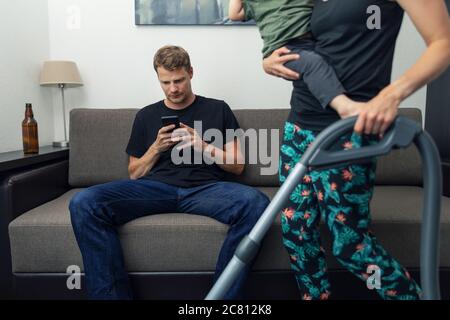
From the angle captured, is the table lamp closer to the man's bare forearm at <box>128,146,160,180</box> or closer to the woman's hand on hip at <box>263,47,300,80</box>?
the man's bare forearm at <box>128,146,160,180</box>

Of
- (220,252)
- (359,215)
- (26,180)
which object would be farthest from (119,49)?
(359,215)

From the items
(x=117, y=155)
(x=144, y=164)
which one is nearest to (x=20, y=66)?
(x=117, y=155)

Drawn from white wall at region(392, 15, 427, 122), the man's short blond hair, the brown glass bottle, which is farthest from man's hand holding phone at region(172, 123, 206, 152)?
white wall at region(392, 15, 427, 122)

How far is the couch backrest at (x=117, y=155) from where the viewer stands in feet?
6.28

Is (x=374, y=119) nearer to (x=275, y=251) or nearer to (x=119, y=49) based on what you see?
(x=275, y=251)

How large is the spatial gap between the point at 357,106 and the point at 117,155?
134 cm

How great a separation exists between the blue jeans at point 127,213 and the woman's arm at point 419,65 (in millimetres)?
647

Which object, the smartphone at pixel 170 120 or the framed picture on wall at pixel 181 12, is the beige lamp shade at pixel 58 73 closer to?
the framed picture on wall at pixel 181 12

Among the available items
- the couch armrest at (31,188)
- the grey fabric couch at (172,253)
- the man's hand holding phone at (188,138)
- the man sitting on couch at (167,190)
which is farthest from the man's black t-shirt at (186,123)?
the couch armrest at (31,188)

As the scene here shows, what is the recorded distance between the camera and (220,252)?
1.34 metres

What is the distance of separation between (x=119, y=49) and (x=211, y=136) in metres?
0.92

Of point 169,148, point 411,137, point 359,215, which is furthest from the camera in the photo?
point 169,148

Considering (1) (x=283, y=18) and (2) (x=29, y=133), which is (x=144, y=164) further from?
(1) (x=283, y=18)
